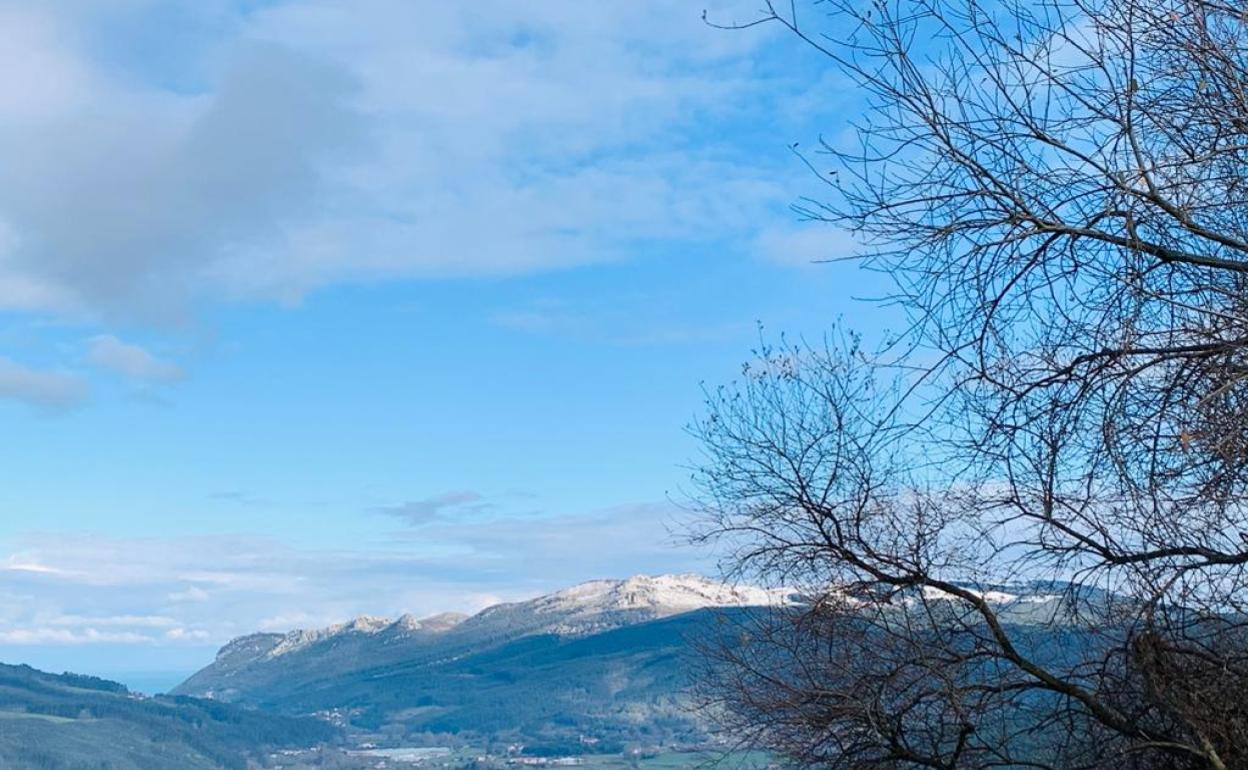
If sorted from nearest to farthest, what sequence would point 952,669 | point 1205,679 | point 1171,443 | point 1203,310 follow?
1. point 1203,310
2. point 1171,443
3. point 1205,679
4. point 952,669

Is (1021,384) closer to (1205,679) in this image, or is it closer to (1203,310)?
(1203,310)

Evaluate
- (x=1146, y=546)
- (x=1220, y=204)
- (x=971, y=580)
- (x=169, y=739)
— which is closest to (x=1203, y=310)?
(x=1220, y=204)

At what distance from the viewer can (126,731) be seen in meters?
163

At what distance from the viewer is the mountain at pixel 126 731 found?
143 meters

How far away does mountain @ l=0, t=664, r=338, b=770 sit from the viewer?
470 feet

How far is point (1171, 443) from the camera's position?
5941mm

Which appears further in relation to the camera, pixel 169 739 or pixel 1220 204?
pixel 169 739

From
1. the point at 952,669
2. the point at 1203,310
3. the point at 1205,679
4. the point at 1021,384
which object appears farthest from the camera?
the point at 952,669

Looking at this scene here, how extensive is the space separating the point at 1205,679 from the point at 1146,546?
78 centimetres

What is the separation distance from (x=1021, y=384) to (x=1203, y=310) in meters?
1.22

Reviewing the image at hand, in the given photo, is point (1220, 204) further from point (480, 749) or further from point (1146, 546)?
point (480, 749)

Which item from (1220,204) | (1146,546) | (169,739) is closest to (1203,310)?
(1220,204)

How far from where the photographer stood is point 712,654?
33.4 ft

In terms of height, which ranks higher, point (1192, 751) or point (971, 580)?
point (971, 580)
